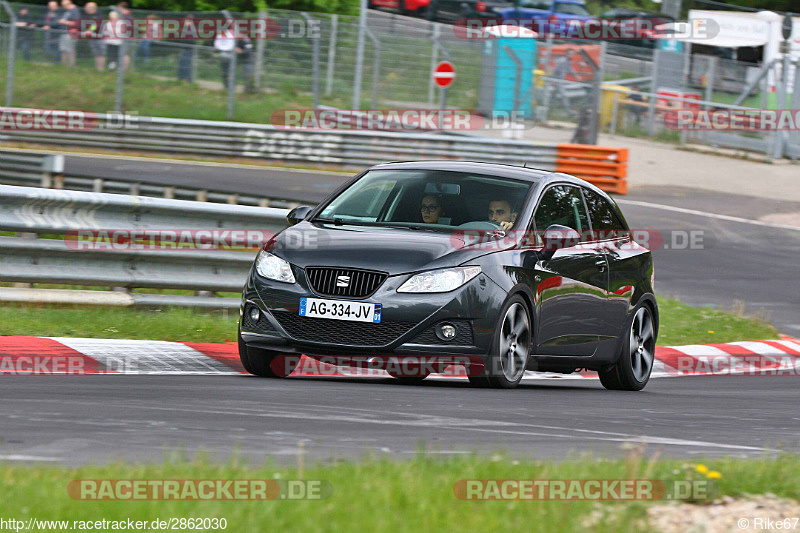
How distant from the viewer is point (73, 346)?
9180 mm

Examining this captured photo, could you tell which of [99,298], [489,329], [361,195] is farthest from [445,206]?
[99,298]

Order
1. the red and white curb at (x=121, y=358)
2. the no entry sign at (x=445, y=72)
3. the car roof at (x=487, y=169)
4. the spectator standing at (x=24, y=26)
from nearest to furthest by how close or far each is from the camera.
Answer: the red and white curb at (x=121, y=358) → the car roof at (x=487, y=169) → the no entry sign at (x=445, y=72) → the spectator standing at (x=24, y=26)

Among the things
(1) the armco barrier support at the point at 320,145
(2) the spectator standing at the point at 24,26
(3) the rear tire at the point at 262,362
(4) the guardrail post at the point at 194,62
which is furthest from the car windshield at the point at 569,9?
(3) the rear tire at the point at 262,362

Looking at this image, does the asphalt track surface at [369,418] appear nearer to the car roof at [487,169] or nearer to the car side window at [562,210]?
the car side window at [562,210]

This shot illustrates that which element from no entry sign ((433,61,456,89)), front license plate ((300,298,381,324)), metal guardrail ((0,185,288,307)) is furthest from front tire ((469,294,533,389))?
no entry sign ((433,61,456,89))

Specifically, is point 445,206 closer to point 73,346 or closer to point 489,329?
point 489,329

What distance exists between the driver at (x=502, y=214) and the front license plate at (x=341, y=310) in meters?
1.29

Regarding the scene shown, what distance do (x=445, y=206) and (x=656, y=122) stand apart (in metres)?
24.1

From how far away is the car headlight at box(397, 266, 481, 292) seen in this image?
8.32 meters

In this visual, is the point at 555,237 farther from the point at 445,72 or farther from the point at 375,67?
the point at 375,67

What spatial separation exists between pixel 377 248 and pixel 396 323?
0.50 m

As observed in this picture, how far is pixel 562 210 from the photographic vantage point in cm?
980

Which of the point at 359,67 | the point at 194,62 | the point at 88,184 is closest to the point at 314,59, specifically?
the point at 359,67

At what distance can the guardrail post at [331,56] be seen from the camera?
1097 inches
